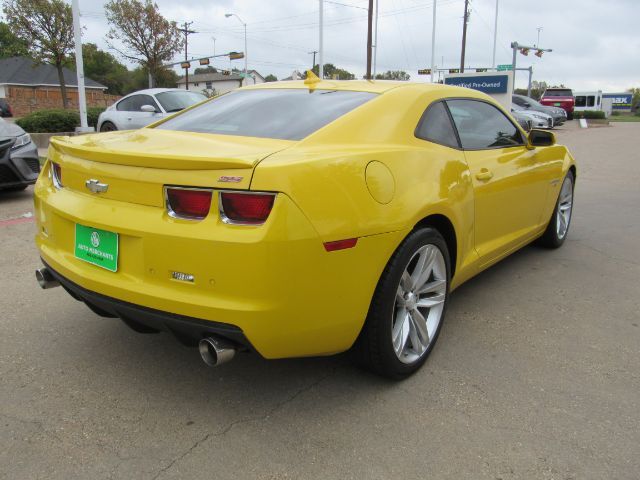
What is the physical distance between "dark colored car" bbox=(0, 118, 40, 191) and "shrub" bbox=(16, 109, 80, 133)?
8.62m

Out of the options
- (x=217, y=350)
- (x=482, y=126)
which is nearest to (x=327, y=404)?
(x=217, y=350)

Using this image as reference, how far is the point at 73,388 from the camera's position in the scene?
273 cm

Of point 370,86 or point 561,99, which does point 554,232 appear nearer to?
point 370,86

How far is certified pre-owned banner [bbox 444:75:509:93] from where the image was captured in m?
15.8

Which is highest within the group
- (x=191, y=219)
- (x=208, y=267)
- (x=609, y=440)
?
(x=191, y=219)

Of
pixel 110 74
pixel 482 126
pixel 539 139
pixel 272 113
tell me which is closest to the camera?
pixel 272 113

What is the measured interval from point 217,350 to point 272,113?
141 centimetres

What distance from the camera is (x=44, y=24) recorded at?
2742 cm

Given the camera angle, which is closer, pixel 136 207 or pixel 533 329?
pixel 136 207

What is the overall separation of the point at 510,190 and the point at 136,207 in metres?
2.55

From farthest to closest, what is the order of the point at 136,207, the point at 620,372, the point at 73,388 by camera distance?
the point at 620,372 → the point at 73,388 → the point at 136,207

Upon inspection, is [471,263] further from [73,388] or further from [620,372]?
[73,388]

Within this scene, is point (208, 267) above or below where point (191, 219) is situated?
below

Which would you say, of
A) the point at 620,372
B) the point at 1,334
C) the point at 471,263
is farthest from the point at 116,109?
the point at 620,372
